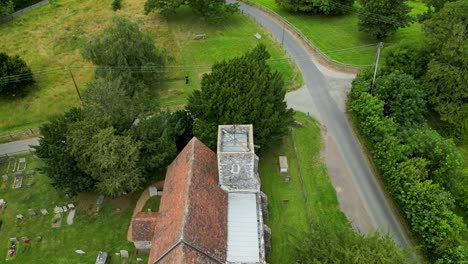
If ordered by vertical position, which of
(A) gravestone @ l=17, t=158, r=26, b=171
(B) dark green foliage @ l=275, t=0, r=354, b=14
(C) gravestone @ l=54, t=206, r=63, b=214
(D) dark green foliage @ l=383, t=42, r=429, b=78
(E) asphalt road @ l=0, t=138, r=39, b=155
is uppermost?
(B) dark green foliage @ l=275, t=0, r=354, b=14

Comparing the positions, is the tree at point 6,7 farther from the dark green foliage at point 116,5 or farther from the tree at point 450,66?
the tree at point 450,66

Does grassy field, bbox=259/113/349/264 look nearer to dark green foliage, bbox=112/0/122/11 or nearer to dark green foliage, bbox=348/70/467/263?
dark green foliage, bbox=348/70/467/263

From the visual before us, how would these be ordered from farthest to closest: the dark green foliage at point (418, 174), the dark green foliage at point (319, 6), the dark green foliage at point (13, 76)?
the dark green foliage at point (319, 6), the dark green foliage at point (13, 76), the dark green foliage at point (418, 174)

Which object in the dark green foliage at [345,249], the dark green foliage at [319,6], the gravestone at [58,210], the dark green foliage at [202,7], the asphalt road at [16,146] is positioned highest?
the dark green foliage at [202,7]

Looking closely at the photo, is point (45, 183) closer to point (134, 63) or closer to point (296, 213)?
point (134, 63)

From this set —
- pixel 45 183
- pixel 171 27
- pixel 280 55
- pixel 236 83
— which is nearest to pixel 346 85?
pixel 280 55

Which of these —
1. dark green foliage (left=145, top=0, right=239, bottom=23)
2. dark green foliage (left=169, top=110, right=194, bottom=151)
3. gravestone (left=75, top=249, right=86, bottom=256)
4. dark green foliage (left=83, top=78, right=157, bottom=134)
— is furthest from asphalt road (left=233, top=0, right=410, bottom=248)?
gravestone (left=75, top=249, right=86, bottom=256)

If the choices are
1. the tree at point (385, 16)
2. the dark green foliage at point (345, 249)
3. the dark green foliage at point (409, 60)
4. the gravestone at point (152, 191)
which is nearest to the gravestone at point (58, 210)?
the gravestone at point (152, 191)
